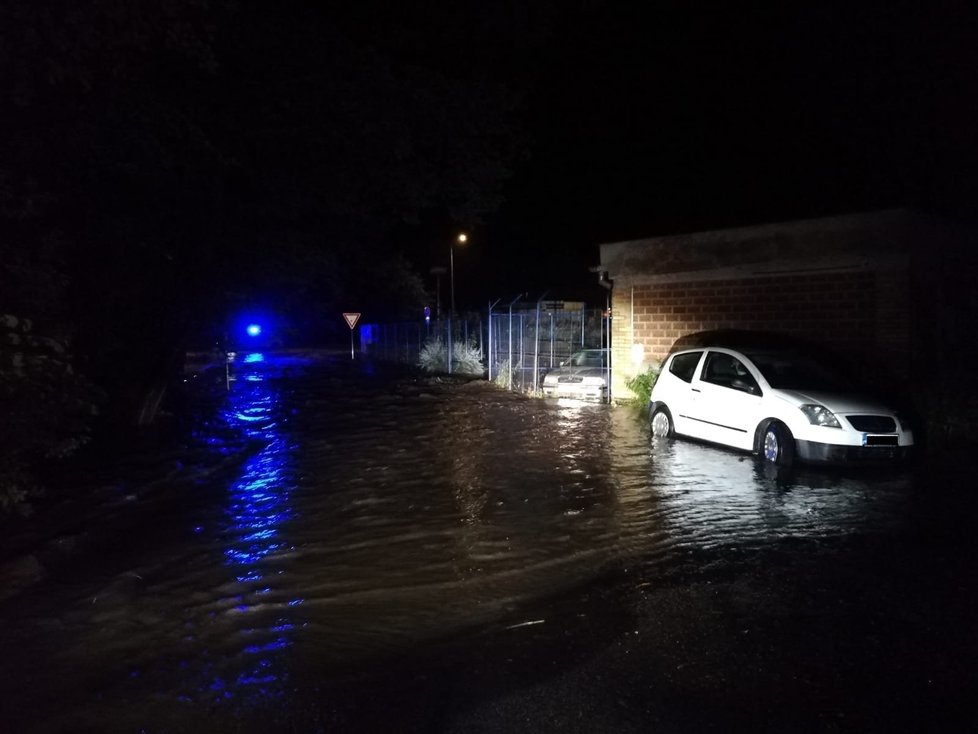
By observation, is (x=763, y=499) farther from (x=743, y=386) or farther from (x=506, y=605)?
(x=506, y=605)

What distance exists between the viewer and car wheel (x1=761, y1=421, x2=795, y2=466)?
10.3 m

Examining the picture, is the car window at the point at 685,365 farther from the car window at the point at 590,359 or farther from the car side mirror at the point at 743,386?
the car window at the point at 590,359

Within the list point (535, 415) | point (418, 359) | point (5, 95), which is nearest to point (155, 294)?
point (5, 95)

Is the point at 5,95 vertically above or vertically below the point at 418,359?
above

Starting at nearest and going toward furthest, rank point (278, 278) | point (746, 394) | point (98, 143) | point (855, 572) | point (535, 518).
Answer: point (855, 572) → point (535, 518) → point (98, 143) → point (746, 394) → point (278, 278)

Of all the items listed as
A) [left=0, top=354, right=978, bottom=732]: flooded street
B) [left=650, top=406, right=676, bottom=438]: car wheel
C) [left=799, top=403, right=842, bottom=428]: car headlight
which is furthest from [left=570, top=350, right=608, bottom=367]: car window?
[left=799, top=403, right=842, bottom=428]: car headlight

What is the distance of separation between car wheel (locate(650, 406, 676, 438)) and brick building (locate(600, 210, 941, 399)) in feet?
10.8

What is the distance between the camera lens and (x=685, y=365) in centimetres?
1280

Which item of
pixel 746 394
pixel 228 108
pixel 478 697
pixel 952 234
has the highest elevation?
pixel 228 108

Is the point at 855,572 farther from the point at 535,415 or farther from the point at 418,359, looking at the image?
the point at 418,359

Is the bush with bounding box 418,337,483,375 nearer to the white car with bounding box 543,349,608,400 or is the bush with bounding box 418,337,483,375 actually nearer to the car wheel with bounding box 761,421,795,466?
the white car with bounding box 543,349,608,400

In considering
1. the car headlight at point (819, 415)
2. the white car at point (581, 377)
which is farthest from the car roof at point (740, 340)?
the car headlight at point (819, 415)

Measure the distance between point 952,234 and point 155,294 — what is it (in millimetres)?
14113

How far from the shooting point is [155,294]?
14180mm
